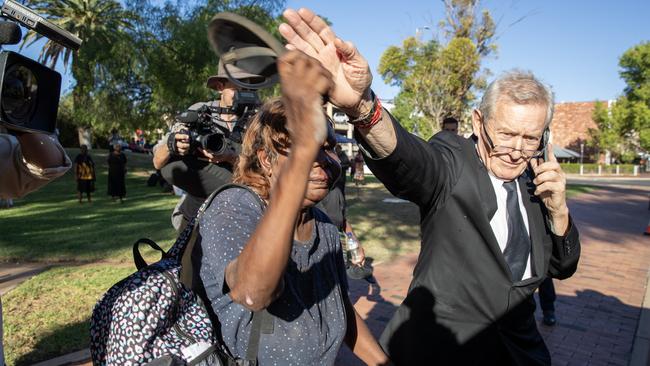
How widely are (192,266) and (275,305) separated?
33 centimetres

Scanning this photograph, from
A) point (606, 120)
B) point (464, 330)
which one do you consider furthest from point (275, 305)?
point (606, 120)

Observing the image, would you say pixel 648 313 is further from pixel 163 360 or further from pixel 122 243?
pixel 122 243

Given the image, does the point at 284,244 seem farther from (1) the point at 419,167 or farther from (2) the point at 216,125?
(2) the point at 216,125

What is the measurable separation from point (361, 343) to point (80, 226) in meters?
10.1

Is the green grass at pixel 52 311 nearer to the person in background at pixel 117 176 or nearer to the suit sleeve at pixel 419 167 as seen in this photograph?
the suit sleeve at pixel 419 167

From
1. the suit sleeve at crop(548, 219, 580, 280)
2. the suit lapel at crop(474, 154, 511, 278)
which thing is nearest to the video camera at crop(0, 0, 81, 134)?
the suit lapel at crop(474, 154, 511, 278)

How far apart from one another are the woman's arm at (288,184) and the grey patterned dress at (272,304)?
0.29 meters

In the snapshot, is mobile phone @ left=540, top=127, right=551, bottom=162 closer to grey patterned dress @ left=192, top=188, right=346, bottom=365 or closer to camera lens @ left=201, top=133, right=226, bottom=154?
grey patterned dress @ left=192, top=188, right=346, bottom=365

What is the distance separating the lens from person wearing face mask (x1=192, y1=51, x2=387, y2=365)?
1.17 meters

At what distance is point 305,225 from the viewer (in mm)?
1991

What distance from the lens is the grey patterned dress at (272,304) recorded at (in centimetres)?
164

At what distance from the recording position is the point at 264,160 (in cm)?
184

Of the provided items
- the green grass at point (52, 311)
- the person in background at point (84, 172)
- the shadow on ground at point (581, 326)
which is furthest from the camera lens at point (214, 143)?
the person in background at point (84, 172)

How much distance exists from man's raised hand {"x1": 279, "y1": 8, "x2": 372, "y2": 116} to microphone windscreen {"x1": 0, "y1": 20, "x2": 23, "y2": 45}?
74cm
